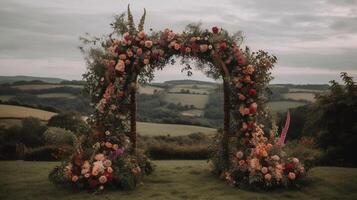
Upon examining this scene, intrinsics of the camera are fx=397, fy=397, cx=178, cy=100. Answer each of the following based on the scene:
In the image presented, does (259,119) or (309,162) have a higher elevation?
(259,119)

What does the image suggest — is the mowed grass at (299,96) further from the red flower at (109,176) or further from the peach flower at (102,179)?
the peach flower at (102,179)

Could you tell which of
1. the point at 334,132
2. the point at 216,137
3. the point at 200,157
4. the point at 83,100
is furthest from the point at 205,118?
the point at 216,137

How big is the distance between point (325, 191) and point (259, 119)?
2.61 m

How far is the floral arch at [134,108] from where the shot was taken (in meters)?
9.80

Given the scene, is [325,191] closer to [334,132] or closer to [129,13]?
[334,132]

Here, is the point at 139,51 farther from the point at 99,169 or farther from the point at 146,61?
the point at 99,169

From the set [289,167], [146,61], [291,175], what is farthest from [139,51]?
[291,175]

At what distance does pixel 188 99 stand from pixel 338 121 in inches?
1157

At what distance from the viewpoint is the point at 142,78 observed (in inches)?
460

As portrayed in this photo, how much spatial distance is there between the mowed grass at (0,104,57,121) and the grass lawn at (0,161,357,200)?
48.9 ft

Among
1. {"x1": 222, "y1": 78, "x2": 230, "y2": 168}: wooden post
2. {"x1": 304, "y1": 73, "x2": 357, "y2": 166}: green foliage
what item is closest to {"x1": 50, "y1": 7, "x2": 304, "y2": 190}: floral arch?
{"x1": 222, "y1": 78, "x2": 230, "y2": 168}: wooden post

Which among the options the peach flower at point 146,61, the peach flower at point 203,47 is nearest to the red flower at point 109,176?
the peach flower at point 146,61

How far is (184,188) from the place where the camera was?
992 cm

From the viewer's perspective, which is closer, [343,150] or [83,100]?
[343,150]
